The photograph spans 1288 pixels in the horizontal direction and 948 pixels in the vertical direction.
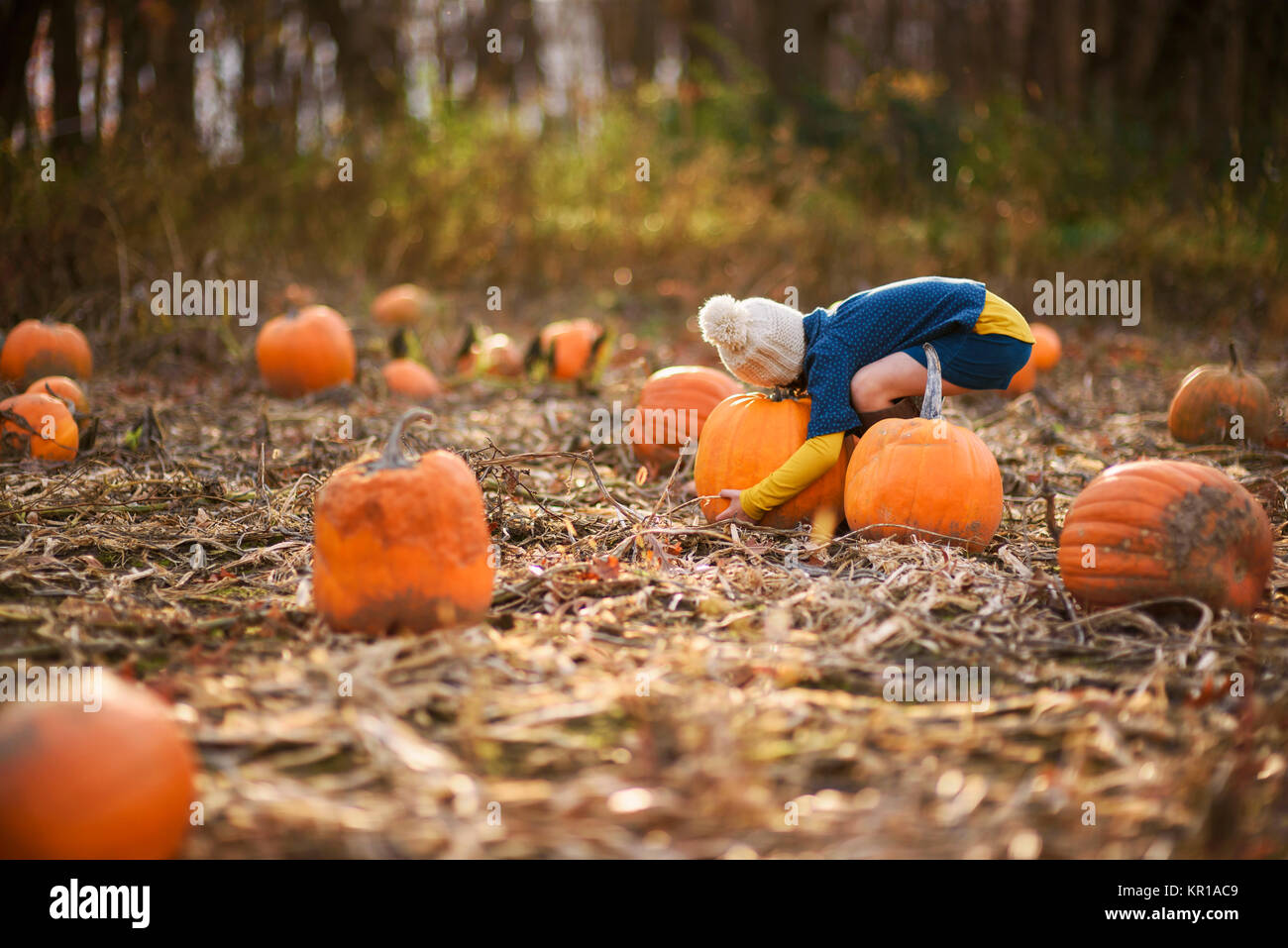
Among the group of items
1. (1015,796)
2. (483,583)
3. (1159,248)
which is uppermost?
(1159,248)

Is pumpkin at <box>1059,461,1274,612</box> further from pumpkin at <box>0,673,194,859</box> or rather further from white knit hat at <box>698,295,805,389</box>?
pumpkin at <box>0,673,194,859</box>

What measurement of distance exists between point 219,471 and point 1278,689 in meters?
3.47

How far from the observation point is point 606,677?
200 centimetres

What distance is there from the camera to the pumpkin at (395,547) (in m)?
2.16

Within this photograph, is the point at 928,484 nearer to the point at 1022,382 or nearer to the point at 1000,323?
the point at 1000,323

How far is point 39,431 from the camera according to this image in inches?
147

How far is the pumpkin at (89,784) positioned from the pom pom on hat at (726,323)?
6.97 feet

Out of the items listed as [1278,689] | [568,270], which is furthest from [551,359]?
[1278,689]

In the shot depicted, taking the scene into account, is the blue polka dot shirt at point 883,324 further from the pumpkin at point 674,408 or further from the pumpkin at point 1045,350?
the pumpkin at point 1045,350

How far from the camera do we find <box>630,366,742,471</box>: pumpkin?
3.98 meters
